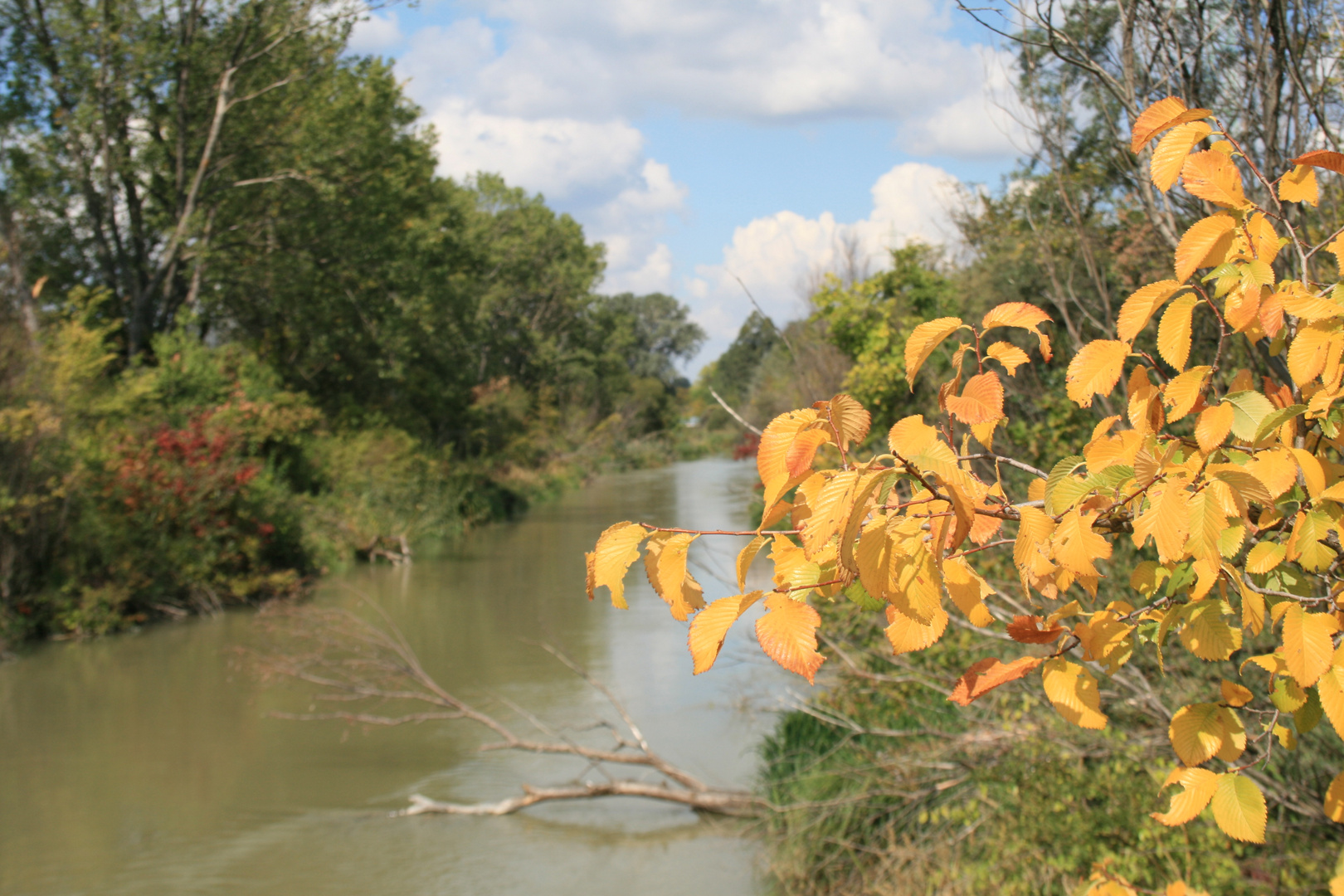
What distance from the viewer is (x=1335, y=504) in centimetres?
111

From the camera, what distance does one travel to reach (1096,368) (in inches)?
48.0

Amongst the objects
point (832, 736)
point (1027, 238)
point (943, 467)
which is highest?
point (1027, 238)

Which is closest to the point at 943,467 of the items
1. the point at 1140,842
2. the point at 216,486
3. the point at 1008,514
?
the point at 1008,514

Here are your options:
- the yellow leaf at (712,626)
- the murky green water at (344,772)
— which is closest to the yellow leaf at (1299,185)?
the yellow leaf at (712,626)

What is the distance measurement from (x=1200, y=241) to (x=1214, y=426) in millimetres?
269

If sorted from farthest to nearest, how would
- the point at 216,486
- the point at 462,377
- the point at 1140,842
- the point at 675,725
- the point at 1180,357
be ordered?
1. the point at 462,377
2. the point at 216,486
3. the point at 675,725
4. the point at 1140,842
5. the point at 1180,357

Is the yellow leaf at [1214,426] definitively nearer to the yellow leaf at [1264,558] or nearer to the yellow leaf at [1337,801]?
the yellow leaf at [1264,558]

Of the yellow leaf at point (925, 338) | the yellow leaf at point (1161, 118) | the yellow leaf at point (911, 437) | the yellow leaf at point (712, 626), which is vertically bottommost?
the yellow leaf at point (712, 626)

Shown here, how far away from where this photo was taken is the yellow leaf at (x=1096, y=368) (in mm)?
1208

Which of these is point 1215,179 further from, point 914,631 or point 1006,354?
point 914,631

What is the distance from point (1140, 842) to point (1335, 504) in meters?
2.93

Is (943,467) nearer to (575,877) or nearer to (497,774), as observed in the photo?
(575,877)

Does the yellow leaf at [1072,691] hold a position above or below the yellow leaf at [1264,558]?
below

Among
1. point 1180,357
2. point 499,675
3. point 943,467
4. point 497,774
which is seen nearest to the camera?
point 943,467
